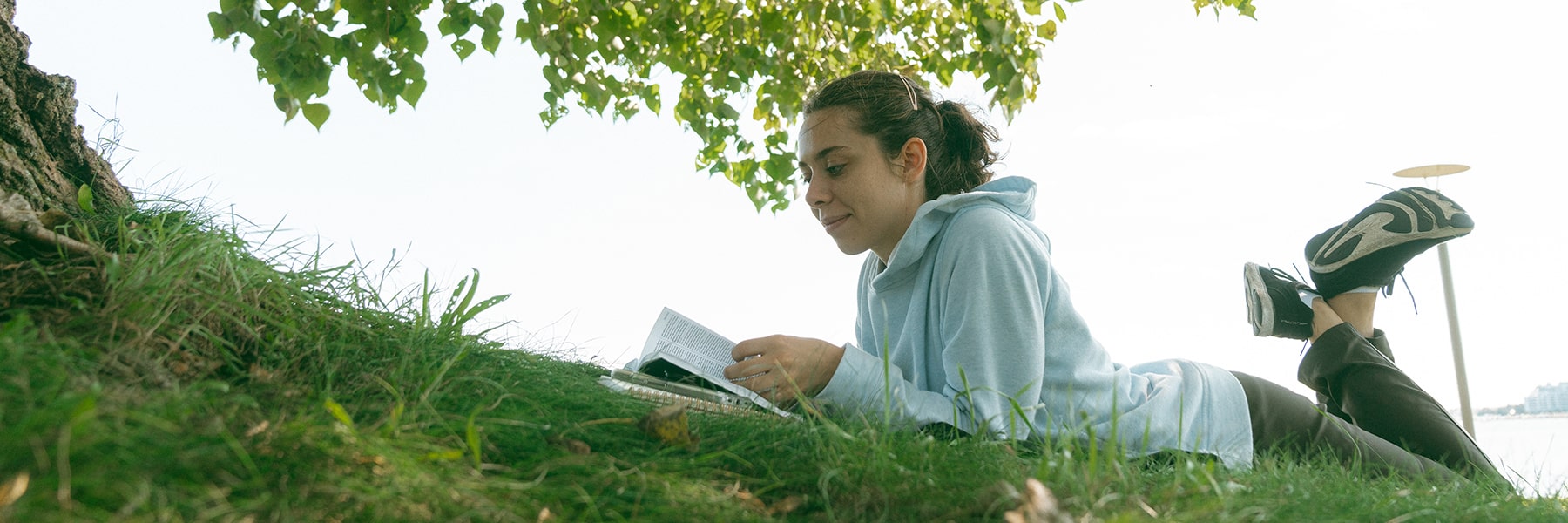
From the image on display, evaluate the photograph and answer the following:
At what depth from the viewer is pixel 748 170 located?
4.96 m

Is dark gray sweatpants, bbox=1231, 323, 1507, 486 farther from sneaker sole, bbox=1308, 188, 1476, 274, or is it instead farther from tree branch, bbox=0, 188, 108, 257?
tree branch, bbox=0, 188, 108, 257

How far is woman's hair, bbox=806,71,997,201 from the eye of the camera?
9.96 ft

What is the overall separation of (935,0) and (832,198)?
2.51m

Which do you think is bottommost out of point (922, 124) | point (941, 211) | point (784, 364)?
point (784, 364)

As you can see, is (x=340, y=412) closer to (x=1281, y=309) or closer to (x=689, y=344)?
(x=689, y=344)

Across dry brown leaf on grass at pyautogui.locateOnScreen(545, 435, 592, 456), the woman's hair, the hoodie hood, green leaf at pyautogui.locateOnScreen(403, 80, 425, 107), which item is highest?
green leaf at pyautogui.locateOnScreen(403, 80, 425, 107)

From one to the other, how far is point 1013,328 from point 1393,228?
2.00 metres

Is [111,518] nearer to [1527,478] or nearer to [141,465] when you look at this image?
[141,465]

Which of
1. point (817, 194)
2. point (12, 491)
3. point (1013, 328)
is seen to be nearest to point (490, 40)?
point (817, 194)

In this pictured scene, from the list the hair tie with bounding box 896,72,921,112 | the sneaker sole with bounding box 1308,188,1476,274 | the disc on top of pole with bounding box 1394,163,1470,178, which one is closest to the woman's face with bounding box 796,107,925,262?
the hair tie with bounding box 896,72,921,112

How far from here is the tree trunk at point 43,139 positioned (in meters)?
2.27

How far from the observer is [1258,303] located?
12.6 feet

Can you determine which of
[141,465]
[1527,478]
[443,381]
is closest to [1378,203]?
[1527,478]

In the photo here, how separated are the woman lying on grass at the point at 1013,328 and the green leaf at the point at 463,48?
1188 mm
